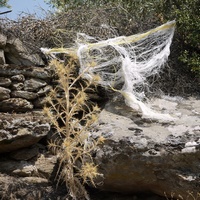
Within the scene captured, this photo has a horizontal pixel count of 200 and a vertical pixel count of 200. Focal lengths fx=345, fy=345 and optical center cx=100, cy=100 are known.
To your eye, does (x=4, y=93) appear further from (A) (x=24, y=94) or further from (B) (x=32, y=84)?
(B) (x=32, y=84)

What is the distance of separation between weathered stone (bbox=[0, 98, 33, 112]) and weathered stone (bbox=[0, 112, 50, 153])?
13 cm

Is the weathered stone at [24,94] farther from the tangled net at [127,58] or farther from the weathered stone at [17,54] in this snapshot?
the tangled net at [127,58]

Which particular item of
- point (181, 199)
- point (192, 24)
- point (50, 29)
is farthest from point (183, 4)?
point (181, 199)

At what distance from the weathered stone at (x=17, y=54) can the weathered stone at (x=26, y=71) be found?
144mm

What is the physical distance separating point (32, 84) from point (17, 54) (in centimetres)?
46

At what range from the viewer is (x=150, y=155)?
3.65 meters

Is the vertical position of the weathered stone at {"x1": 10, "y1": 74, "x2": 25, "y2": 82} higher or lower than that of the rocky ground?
higher

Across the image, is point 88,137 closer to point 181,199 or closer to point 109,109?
point 109,109

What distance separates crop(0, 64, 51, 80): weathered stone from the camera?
4375mm

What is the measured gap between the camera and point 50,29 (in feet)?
16.5

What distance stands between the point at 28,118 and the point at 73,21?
1.84 m

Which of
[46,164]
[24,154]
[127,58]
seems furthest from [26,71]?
[127,58]

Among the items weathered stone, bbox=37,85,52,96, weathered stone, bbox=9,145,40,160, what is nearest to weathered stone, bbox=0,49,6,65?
weathered stone, bbox=37,85,52,96

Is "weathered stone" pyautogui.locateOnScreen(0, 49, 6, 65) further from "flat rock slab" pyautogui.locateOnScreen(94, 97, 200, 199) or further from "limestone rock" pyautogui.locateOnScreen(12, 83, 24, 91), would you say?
"flat rock slab" pyautogui.locateOnScreen(94, 97, 200, 199)
